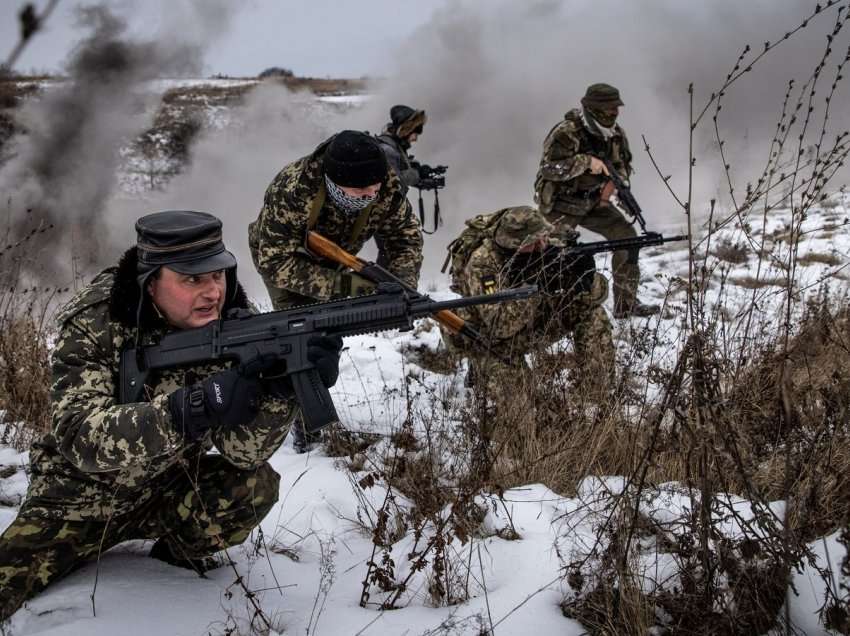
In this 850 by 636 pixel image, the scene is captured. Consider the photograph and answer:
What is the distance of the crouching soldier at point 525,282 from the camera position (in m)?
3.72

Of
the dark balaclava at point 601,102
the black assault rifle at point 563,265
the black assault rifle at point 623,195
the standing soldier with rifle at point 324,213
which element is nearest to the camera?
the standing soldier with rifle at point 324,213

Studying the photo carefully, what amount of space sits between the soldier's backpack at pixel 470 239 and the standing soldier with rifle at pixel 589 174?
1.84 meters

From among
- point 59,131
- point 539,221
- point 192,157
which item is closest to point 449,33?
point 192,157

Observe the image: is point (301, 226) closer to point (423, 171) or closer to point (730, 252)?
point (730, 252)

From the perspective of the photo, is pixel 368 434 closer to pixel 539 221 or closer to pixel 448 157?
pixel 539 221

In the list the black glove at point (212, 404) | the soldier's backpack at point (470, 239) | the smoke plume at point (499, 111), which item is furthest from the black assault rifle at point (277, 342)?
the smoke plume at point (499, 111)

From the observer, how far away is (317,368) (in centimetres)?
197

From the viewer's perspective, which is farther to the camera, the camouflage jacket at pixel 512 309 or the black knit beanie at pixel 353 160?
the camouflage jacket at pixel 512 309

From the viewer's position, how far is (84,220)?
41.1 ft

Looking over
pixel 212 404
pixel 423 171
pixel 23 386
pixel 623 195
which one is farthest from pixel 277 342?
pixel 423 171

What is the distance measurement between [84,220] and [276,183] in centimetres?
1068

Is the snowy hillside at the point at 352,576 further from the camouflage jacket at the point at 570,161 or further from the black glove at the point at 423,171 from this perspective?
the black glove at the point at 423,171

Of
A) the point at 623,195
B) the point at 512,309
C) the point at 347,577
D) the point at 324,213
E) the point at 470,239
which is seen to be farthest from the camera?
the point at 623,195

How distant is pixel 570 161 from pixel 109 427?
5.03 m
